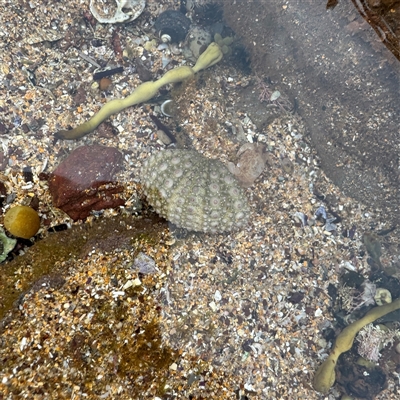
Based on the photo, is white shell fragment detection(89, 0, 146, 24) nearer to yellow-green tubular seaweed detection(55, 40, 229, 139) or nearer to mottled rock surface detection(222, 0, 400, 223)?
yellow-green tubular seaweed detection(55, 40, 229, 139)

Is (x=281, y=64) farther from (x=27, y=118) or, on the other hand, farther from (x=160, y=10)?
(x=27, y=118)

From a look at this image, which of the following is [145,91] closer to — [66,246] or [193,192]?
[193,192]

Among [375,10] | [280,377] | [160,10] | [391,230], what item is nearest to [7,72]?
[160,10]

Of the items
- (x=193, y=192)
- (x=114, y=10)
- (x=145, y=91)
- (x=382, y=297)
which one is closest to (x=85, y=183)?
(x=193, y=192)

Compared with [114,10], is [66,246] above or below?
below

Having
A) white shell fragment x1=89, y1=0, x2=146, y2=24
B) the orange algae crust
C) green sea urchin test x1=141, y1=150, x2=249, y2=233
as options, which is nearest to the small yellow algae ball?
the orange algae crust

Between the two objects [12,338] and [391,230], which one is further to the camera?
[391,230]
